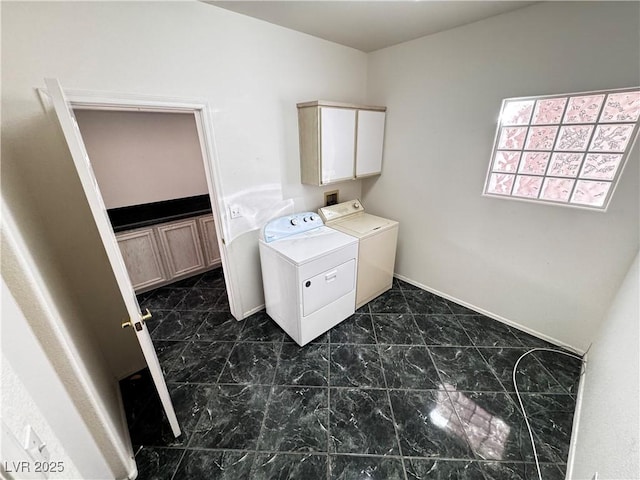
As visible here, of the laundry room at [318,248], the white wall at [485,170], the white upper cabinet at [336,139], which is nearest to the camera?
the laundry room at [318,248]

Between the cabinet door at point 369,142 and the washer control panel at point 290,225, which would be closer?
the washer control panel at point 290,225

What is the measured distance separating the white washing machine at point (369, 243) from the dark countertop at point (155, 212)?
Answer: 5.39 feet

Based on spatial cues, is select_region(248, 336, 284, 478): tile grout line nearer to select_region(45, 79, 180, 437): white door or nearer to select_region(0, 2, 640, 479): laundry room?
select_region(0, 2, 640, 479): laundry room

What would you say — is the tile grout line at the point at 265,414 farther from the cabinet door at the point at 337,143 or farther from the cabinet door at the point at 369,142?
the cabinet door at the point at 369,142

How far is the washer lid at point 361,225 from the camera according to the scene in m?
2.49

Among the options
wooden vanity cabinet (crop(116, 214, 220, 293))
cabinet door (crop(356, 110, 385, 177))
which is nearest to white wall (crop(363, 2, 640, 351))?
cabinet door (crop(356, 110, 385, 177))

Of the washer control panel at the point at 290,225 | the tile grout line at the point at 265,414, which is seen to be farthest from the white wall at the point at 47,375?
the washer control panel at the point at 290,225

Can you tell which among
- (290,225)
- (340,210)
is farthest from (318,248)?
(340,210)

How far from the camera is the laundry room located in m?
1.24

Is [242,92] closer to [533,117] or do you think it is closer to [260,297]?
[260,297]

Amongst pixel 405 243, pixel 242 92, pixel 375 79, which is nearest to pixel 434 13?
pixel 375 79

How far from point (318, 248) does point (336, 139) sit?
107cm

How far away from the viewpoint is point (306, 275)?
78.2 inches

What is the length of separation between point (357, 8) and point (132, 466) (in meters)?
3.15
